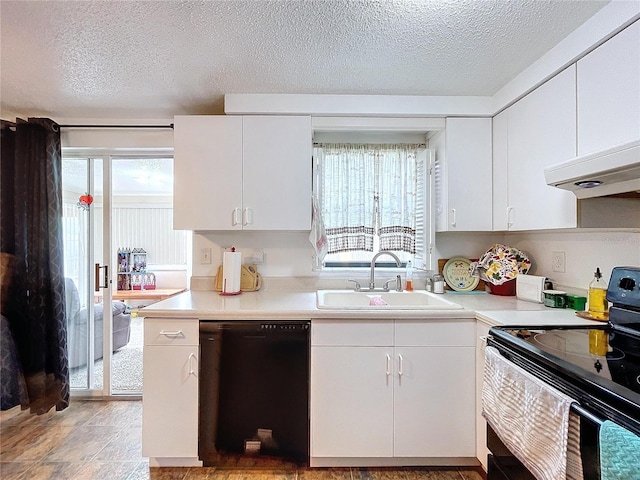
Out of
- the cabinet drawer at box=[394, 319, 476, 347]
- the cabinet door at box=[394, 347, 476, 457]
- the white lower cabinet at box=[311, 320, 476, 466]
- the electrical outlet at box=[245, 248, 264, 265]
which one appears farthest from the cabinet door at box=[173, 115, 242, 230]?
the cabinet door at box=[394, 347, 476, 457]

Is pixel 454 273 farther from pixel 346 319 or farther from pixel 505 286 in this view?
pixel 346 319

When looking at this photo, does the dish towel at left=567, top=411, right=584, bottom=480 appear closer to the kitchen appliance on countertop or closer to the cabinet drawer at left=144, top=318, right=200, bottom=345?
the kitchen appliance on countertop

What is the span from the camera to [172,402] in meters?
1.82

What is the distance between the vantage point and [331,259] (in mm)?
2590

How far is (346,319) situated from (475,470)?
3.60 feet

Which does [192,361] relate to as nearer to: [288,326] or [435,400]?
[288,326]

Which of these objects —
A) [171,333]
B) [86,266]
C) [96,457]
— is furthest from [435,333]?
[86,266]

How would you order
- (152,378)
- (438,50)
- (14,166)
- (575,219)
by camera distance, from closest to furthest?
(575,219)
(438,50)
(152,378)
(14,166)

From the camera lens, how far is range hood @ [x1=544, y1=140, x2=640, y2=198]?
113 cm

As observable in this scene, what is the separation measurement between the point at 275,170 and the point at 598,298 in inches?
73.6

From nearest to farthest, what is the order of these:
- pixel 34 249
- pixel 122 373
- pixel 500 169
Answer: pixel 500 169 < pixel 34 249 < pixel 122 373

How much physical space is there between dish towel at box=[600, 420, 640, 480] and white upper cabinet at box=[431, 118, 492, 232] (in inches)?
60.1

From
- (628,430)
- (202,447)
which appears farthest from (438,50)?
(202,447)

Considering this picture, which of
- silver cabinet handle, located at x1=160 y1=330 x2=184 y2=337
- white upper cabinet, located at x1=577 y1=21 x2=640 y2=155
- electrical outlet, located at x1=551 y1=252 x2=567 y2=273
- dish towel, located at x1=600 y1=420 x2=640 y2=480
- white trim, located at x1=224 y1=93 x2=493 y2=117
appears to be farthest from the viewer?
white trim, located at x1=224 y1=93 x2=493 y2=117
